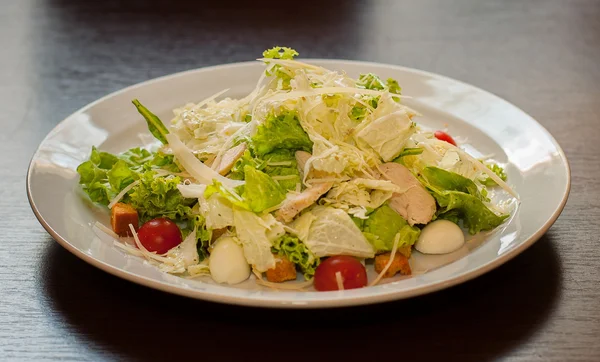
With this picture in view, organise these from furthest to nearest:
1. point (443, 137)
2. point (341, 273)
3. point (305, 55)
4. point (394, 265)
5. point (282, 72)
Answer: point (305, 55)
point (443, 137)
point (282, 72)
point (394, 265)
point (341, 273)

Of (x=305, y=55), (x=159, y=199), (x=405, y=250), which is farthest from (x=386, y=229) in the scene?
(x=305, y=55)

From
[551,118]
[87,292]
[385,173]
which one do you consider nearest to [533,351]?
[385,173]

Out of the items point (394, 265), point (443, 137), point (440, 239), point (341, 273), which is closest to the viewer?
point (341, 273)

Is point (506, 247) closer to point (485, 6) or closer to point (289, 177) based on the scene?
point (289, 177)

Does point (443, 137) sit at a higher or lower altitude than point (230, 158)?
lower

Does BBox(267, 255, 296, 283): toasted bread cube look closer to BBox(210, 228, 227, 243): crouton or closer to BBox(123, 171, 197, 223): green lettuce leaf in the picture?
BBox(210, 228, 227, 243): crouton

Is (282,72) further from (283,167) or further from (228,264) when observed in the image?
(228,264)

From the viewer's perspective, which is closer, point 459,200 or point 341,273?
point 341,273

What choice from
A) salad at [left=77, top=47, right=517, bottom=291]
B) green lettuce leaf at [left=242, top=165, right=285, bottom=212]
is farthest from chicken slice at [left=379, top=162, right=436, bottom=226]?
green lettuce leaf at [left=242, top=165, right=285, bottom=212]
